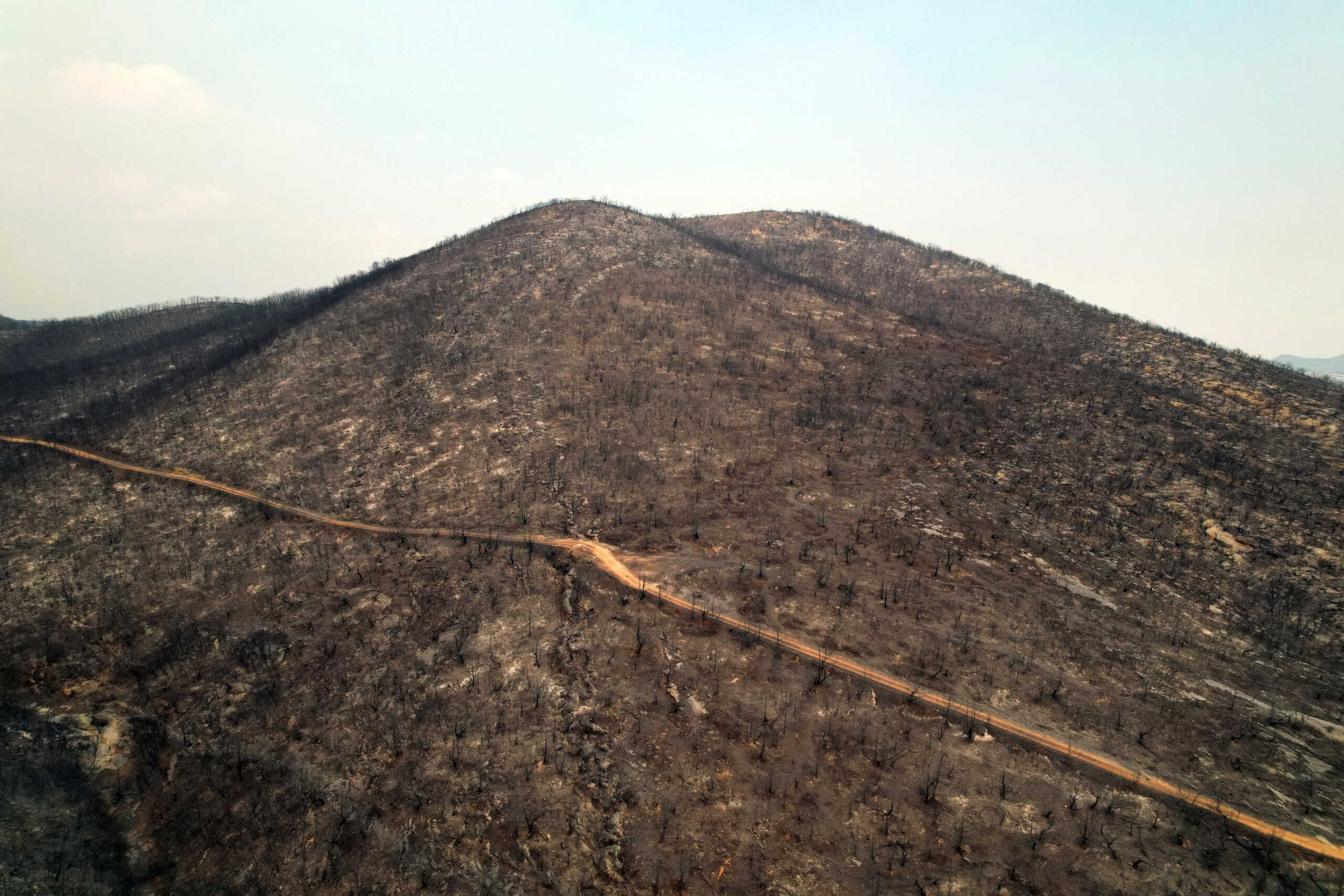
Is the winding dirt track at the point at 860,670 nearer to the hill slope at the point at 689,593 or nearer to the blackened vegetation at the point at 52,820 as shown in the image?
the hill slope at the point at 689,593

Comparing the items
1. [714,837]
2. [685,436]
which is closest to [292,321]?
[685,436]

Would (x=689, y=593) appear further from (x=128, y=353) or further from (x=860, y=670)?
(x=128, y=353)

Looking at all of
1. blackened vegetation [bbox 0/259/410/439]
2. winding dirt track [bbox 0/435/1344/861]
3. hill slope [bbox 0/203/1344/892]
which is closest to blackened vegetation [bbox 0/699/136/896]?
hill slope [bbox 0/203/1344/892]

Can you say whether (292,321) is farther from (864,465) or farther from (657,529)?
(864,465)

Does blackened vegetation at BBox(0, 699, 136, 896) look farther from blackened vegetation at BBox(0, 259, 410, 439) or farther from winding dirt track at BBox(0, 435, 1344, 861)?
blackened vegetation at BBox(0, 259, 410, 439)

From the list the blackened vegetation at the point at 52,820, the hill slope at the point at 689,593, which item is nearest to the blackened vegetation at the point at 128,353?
the hill slope at the point at 689,593

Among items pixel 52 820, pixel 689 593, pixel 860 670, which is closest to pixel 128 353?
pixel 52 820
